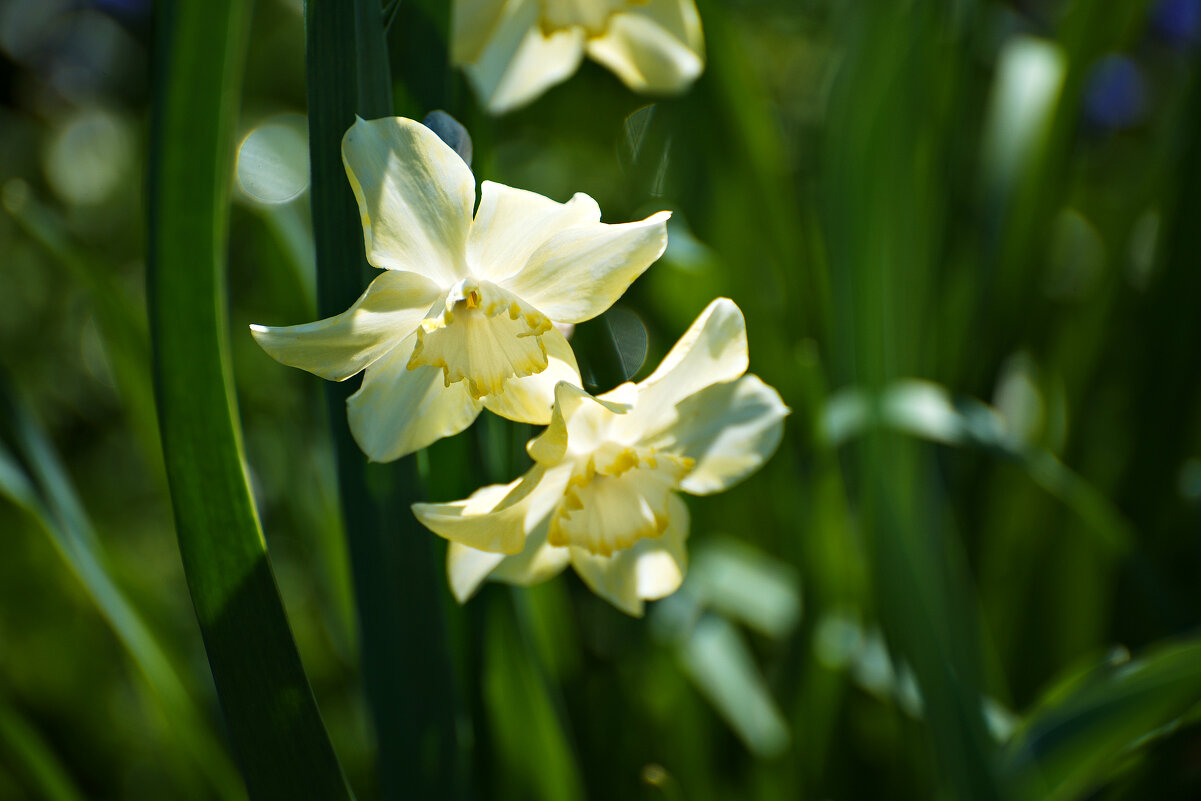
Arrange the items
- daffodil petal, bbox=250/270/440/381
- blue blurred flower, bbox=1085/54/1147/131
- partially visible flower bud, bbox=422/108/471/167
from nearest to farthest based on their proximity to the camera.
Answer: daffodil petal, bbox=250/270/440/381, partially visible flower bud, bbox=422/108/471/167, blue blurred flower, bbox=1085/54/1147/131

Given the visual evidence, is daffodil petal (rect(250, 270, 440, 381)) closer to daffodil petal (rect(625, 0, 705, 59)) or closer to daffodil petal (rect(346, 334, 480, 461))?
daffodil petal (rect(346, 334, 480, 461))

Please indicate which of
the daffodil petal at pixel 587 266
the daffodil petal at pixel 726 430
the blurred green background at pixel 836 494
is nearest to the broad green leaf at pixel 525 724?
the blurred green background at pixel 836 494

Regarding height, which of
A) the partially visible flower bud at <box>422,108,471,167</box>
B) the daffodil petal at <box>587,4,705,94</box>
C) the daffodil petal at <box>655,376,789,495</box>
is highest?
the daffodil petal at <box>587,4,705,94</box>

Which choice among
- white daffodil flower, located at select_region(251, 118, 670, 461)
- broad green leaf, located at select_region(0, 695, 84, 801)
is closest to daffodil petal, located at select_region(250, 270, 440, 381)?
white daffodil flower, located at select_region(251, 118, 670, 461)

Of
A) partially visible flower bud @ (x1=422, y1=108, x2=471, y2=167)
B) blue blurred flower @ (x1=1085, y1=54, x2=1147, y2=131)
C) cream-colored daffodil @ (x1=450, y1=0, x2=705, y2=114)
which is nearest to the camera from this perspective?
partially visible flower bud @ (x1=422, y1=108, x2=471, y2=167)

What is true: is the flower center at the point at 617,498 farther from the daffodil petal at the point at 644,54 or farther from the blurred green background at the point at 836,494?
the daffodil petal at the point at 644,54

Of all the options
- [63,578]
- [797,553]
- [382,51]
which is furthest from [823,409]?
[63,578]
